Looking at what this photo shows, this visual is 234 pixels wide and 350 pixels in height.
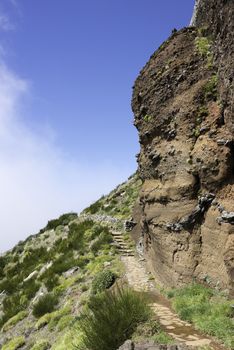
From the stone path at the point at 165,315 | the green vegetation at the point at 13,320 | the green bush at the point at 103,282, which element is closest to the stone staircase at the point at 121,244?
the stone path at the point at 165,315

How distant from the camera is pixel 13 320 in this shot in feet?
63.6

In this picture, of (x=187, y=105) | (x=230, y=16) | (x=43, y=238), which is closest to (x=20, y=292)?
(x=43, y=238)

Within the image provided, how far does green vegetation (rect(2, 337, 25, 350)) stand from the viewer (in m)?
16.1

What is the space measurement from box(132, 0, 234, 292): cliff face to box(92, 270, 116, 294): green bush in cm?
211

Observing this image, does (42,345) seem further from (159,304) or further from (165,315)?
(165,315)

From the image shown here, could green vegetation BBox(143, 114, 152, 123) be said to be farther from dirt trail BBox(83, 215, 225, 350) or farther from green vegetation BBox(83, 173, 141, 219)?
green vegetation BBox(83, 173, 141, 219)

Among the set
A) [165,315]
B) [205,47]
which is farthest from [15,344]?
[205,47]

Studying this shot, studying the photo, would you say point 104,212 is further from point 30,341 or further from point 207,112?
point 207,112

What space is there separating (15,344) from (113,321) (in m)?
8.78

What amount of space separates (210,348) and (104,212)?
27897mm

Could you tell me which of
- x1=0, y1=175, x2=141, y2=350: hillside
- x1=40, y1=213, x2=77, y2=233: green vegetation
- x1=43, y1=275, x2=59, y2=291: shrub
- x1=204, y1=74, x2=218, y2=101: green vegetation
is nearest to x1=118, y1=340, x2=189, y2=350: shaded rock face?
x1=0, y1=175, x2=141, y2=350: hillside

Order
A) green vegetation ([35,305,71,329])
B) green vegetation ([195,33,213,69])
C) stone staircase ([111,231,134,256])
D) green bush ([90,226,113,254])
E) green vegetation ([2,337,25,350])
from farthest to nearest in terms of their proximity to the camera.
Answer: green bush ([90,226,113,254])
stone staircase ([111,231,134,256])
green vegetation ([35,305,71,329])
green vegetation ([2,337,25,350])
green vegetation ([195,33,213,69])

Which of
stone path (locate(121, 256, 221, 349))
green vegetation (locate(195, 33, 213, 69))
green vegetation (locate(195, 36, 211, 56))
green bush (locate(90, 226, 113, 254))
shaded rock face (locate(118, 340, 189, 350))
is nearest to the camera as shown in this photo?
shaded rock face (locate(118, 340, 189, 350))

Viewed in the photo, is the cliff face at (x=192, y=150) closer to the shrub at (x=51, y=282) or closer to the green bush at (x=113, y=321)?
the green bush at (x=113, y=321)
